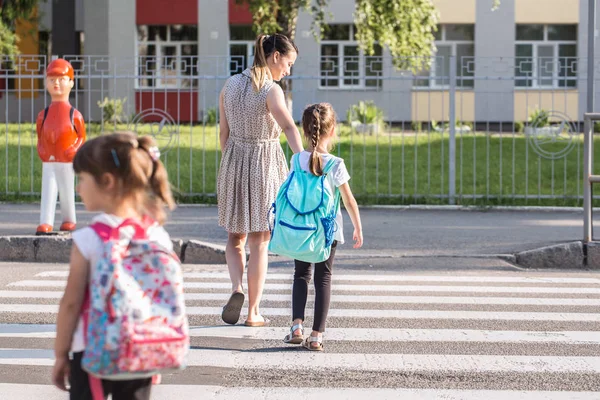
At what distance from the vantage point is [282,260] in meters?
10.4

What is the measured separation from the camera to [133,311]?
124 inches

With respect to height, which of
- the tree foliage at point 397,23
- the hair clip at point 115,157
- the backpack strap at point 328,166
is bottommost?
the backpack strap at point 328,166

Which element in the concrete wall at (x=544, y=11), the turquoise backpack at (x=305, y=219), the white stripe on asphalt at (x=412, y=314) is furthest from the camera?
the concrete wall at (x=544, y=11)

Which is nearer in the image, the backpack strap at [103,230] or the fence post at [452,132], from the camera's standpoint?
the backpack strap at [103,230]

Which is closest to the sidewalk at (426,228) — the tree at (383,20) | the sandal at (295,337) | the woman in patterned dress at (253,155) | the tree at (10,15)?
the woman in patterned dress at (253,155)

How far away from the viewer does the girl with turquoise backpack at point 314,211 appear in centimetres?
603

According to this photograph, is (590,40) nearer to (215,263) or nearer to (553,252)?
(553,252)

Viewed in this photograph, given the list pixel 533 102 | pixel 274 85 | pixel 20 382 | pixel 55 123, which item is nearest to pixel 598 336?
pixel 274 85

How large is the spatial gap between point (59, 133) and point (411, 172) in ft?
28.6

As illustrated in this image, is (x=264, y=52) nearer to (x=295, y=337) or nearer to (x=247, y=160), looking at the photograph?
(x=247, y=160)

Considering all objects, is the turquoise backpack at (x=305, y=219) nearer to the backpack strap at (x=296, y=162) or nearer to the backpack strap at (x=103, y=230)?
the backpack strap at (x=296, y=162)

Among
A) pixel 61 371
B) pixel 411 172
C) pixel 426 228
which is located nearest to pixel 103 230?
pixel 61 371

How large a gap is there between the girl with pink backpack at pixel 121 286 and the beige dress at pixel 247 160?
3359 millimetres

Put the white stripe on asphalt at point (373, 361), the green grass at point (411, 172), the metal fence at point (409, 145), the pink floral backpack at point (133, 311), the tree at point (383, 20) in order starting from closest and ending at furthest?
the pink floral backpack at point (133, 311)
the white stripe on asphalt at point (373, 361)
the metal fence at point (409, 145)
the green grass at point (411, 172)
the tree at point (383, 20)
